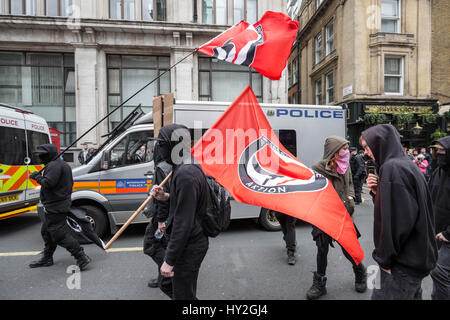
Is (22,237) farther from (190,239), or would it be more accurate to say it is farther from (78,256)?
(190,239)

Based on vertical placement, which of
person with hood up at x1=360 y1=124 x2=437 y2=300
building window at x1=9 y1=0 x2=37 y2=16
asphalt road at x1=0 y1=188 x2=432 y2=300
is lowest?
asphalt road at x1=0 y1=188 x2=432 y2=300

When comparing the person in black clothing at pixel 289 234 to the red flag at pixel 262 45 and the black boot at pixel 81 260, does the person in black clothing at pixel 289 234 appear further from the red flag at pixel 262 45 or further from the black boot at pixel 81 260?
the black boot at pixel 81 260

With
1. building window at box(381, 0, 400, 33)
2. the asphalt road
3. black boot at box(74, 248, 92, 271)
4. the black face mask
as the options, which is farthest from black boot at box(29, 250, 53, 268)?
building window at box(381, 0, 400, 33)

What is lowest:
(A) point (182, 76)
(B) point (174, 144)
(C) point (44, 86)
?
(B) point (174, 144)

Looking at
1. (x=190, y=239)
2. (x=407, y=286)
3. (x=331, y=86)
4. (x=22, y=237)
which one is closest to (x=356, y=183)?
(x=407, y=286)

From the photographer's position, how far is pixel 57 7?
41.3 feet

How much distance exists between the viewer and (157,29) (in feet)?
41.6

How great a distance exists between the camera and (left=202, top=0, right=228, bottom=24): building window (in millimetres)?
13531

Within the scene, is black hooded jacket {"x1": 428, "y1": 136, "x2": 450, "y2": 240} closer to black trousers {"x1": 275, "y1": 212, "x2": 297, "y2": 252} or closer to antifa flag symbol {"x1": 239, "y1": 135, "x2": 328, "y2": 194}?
antifa flag symbol {"x1": 239, "y1": 135, "x2": 328, "y2": 194}

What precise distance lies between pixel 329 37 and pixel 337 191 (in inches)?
702

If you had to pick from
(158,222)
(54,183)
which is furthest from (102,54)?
(158,222)

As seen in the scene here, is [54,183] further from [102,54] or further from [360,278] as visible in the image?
[102,54]

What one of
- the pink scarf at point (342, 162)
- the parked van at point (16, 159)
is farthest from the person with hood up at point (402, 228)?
the parked van at point (16, 159)

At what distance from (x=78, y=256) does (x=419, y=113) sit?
57.5ft
